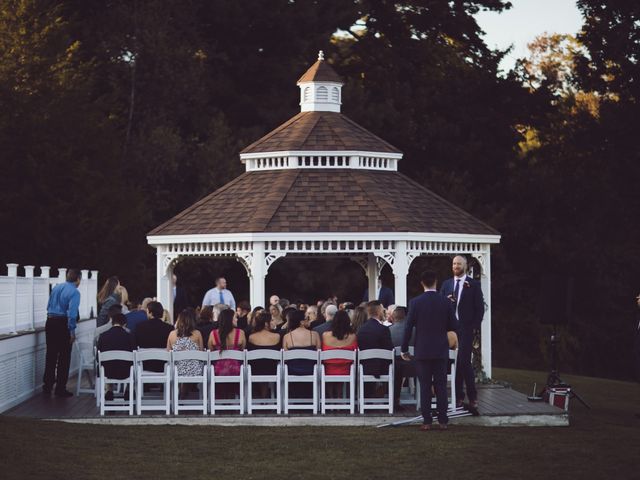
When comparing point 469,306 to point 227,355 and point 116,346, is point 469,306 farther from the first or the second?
point 116,346

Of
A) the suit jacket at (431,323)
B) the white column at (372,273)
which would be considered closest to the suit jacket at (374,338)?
the suit jacket at (431,323)

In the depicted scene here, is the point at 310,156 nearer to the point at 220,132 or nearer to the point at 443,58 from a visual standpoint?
the point at 220,132

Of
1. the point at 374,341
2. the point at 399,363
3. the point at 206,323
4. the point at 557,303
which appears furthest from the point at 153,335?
the point at 557,303

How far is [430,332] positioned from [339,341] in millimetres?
1896

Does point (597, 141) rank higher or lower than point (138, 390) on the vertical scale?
higher

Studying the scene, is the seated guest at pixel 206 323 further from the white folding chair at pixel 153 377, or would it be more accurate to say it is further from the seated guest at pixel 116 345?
the white folding chair at pixel 153 377

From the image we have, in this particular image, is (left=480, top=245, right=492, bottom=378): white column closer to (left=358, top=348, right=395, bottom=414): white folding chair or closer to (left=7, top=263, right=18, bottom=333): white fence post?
(left=358, top=348, right=395, bottom=414): white folding chair

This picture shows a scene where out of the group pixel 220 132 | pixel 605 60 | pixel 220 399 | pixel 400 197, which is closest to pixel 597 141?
pixel 605 60

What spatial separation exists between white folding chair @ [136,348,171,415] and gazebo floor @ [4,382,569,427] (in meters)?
0.15

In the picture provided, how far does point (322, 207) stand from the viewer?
24.5m

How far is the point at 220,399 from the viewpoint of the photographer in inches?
681

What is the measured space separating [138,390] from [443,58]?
36.2 m

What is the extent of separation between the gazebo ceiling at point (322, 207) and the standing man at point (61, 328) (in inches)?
205

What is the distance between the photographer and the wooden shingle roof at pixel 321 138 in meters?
26.3
